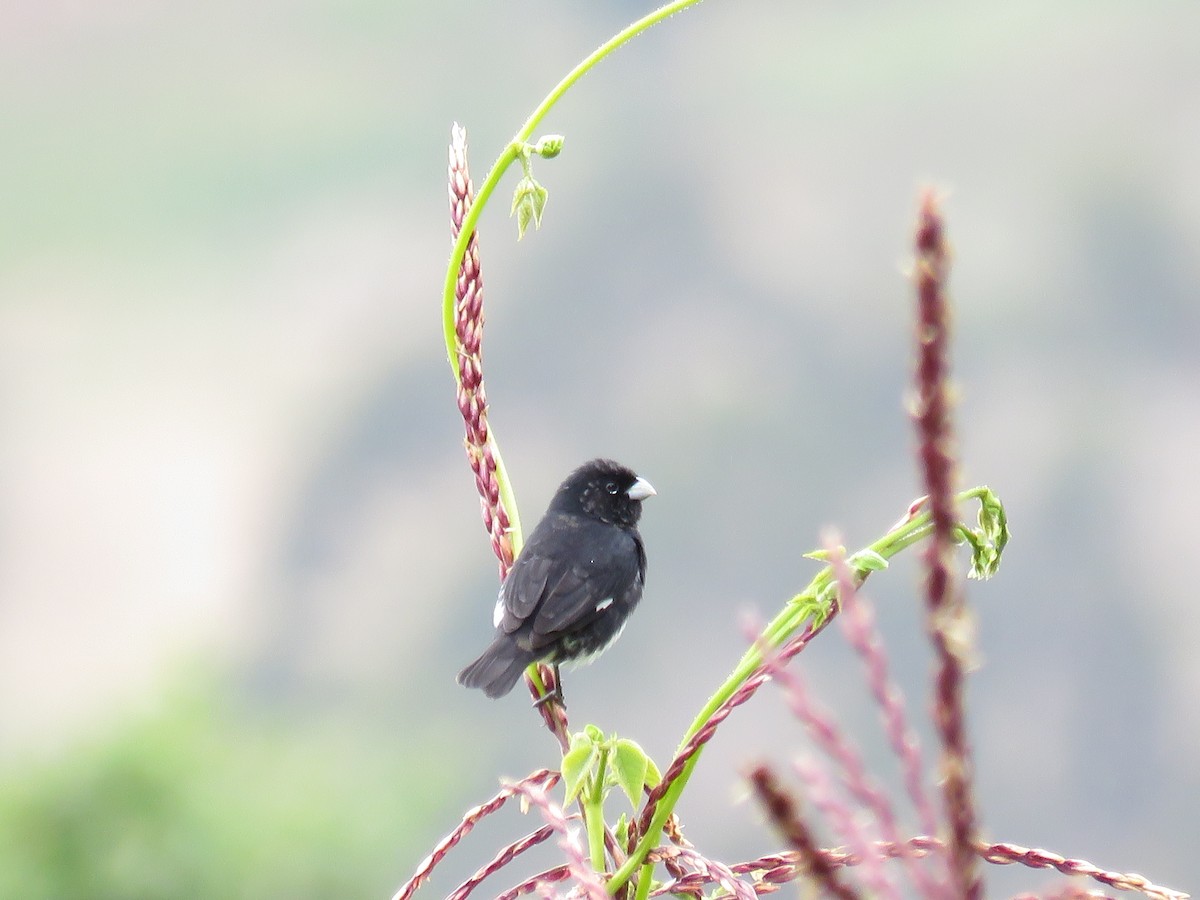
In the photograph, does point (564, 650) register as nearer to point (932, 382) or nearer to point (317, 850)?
point (932, 382)

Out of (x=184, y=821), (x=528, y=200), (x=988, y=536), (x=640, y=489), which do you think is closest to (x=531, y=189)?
(x=528, y=200)

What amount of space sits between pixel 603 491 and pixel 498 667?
88 centimetres

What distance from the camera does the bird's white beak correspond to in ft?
13.3

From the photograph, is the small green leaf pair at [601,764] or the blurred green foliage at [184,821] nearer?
the small green leaf pair at [601,764]

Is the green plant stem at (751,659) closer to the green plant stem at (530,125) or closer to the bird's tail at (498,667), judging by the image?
the green plant stem at (530,125)

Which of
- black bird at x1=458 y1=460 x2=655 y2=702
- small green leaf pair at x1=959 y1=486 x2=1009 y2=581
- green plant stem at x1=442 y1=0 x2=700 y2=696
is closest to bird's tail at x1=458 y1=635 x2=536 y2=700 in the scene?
black bird at x1=458 y1=460 x2=655 y2=702

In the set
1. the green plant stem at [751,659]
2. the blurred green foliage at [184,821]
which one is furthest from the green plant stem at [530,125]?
the blurred green foliage at [184,821]

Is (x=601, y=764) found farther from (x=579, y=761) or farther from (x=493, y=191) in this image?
(x=493, y=191)

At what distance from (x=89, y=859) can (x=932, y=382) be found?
41.8 ft

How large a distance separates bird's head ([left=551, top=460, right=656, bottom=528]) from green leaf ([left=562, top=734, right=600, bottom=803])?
103 inches

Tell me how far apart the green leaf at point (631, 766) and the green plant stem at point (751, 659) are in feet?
0.18

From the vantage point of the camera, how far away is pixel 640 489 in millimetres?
4086

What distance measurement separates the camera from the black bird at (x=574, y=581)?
348 centimetres

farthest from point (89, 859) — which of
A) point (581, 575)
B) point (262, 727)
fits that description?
point (581, 575)
